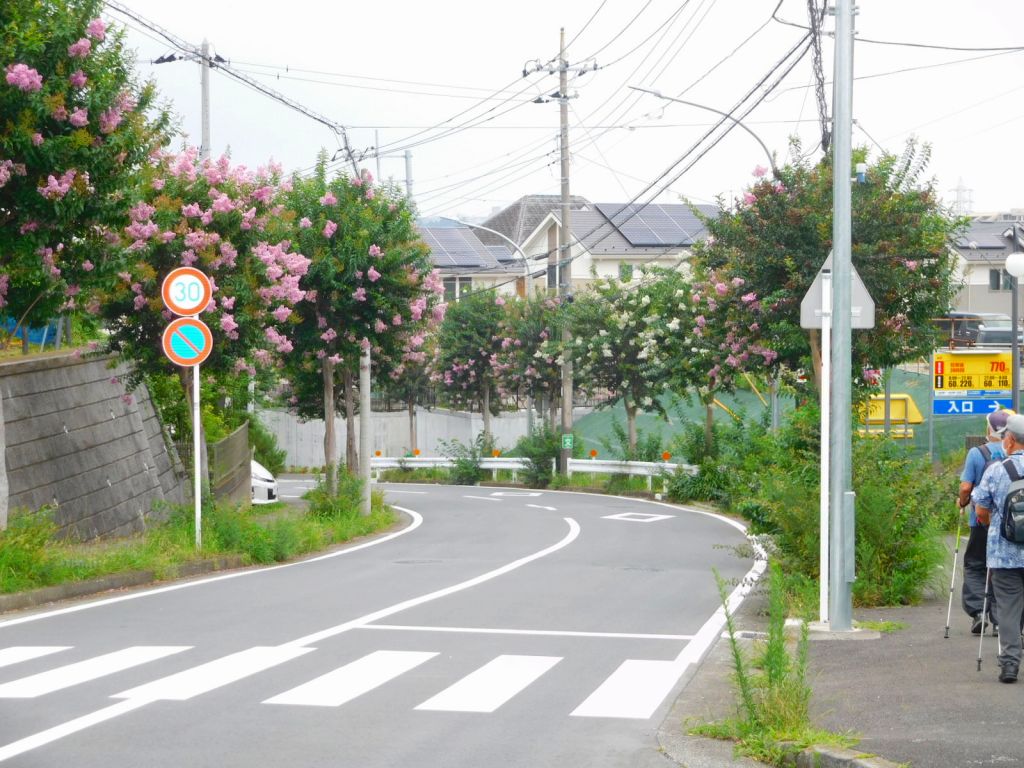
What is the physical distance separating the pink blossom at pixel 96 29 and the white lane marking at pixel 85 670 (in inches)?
261

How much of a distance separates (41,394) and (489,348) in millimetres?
29110

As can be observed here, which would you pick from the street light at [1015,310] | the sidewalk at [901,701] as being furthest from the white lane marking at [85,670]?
the street light at [1015,310]

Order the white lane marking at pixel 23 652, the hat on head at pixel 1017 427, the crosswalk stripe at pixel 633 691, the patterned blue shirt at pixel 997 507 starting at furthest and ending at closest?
the white lane marking at pixel 23 652
the hat on head at pixel 1017 427
the patterned blue shirt at pixel 997 507
the crosswalk stripe at pixel 633 691

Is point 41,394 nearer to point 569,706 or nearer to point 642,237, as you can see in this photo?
point 569,706

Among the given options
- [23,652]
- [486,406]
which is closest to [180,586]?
[23,652]

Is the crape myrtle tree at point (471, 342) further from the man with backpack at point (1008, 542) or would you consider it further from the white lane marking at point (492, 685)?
the man with backpack at point (1008, 542)

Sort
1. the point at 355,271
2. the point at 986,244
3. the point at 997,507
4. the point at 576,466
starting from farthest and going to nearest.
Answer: the point at 986,244, the point at 576,466, the point at 355,271, the point at 997,507

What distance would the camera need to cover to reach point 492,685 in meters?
8.83

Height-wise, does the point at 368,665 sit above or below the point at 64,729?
below

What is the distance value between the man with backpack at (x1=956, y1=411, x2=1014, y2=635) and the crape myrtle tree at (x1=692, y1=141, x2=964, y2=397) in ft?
29.0

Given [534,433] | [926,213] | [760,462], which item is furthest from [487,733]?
[534,433]

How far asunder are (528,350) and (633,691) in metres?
35.5

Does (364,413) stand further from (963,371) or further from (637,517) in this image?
(963,371)

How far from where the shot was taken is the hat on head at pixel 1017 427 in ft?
28.6
